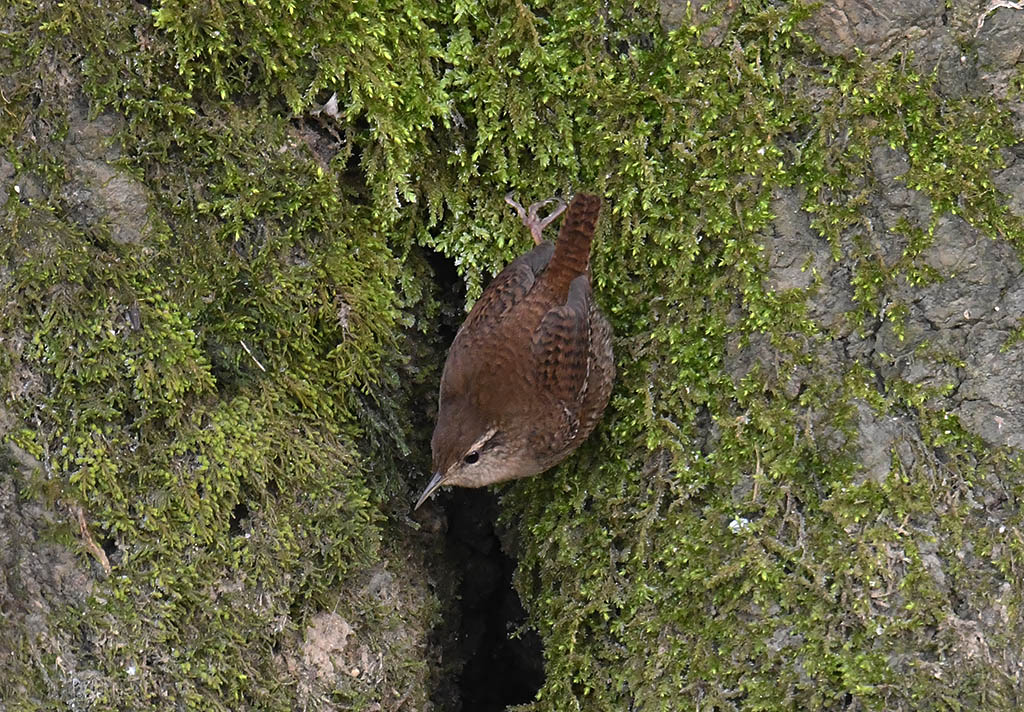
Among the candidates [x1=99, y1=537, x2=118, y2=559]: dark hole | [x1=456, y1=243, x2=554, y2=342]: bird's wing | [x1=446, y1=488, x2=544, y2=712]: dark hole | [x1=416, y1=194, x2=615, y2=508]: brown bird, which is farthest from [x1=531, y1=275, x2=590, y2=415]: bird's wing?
[x1=99, y1=537, x2=118, y2=559]: dark hole

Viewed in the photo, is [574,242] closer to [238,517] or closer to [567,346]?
[567,346]

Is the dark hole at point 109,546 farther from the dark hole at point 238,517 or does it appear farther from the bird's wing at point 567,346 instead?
the bird's wing at point 567,346

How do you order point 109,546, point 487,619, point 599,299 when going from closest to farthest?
point 109,546 < point 599,299 < point 487,619

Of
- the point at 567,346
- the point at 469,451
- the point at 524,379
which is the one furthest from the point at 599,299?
the point at 469,451

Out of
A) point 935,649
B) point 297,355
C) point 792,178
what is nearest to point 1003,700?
point 935,649

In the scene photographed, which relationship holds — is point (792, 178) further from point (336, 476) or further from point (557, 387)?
point (336, 476)

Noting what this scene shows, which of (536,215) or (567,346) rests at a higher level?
(536,215)

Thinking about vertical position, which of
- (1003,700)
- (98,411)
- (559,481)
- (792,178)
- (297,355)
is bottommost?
(1003,700)
